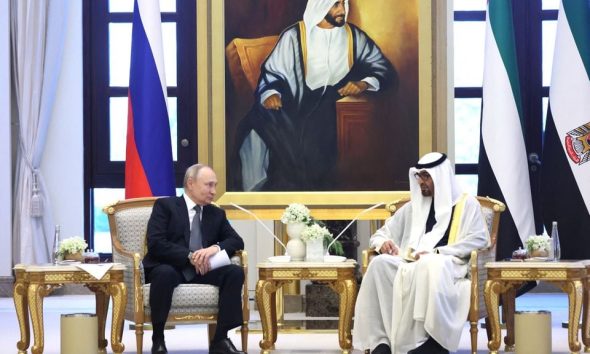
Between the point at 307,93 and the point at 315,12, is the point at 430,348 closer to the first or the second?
the point at 307,93

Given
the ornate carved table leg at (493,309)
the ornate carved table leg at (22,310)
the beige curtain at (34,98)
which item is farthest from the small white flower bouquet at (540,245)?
the beige curtain at (34,98)

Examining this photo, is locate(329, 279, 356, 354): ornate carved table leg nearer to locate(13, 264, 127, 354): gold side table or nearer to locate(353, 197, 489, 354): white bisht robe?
locate(353, 197, 489, 354): white bisht robe

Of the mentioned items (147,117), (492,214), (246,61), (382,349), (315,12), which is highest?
(315,12)

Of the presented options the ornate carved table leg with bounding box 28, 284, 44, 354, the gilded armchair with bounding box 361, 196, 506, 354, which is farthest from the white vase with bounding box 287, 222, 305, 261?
the ornate carved table leg with bounding box 28, 284, 44, 354

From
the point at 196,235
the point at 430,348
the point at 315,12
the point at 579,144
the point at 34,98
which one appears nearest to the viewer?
the point at 430,348

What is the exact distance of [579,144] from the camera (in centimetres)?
893

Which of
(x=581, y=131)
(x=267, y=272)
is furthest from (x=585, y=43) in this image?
(x=267, y=272)

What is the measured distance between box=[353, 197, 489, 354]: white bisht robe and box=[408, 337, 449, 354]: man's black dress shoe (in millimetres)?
37

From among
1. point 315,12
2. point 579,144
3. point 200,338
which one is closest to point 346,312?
point 200,338

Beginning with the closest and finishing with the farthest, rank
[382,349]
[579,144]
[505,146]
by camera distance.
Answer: [382,349] → [579,144] → [505,146]

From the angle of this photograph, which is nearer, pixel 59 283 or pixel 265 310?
pixel 59 283

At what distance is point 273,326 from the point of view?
754 centimetres

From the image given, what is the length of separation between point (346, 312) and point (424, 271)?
0.63 meters

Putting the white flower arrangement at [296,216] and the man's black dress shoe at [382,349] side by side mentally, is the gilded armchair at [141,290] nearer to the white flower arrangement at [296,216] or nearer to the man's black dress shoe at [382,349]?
the white flower arrangement at [296,216]
